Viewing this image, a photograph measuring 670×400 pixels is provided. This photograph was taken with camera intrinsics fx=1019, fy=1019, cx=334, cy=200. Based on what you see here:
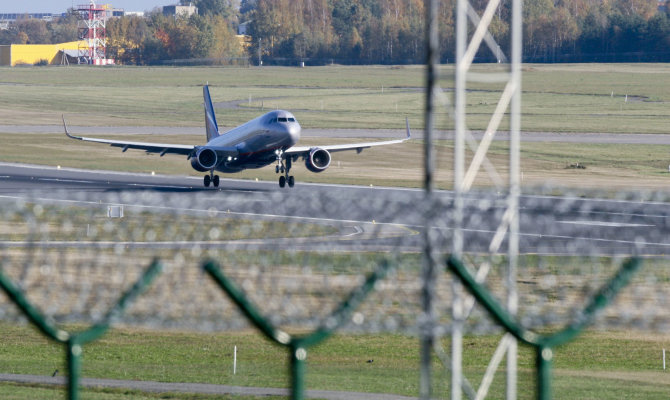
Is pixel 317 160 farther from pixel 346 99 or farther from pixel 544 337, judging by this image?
pixel 346 99

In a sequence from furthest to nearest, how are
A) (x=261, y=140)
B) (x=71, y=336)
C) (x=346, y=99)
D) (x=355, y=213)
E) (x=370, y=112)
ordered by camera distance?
(x=346, y=99), (x=370, y=112), (x=261, y=140), (x=355, y=213), (x=71, y=336)

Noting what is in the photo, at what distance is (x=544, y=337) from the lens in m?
7.23

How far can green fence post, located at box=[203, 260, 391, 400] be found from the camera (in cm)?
708

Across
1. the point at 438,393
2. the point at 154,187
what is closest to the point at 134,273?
the point at 438,393

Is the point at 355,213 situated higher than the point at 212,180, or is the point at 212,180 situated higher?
the point at 212,180

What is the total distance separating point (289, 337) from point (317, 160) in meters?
55.2

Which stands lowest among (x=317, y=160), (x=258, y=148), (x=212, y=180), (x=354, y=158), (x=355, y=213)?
(x=354, y=158)

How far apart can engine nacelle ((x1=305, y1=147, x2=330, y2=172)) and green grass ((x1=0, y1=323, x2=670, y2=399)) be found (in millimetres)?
26759

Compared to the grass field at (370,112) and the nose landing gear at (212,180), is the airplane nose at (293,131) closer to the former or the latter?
the nose landing gear at (212,180)

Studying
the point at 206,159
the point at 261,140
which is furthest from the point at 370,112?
the point at 261,140

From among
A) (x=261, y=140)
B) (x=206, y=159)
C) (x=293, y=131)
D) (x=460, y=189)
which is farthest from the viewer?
(x=206, y=159)

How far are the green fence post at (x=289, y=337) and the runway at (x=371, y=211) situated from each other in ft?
80.4

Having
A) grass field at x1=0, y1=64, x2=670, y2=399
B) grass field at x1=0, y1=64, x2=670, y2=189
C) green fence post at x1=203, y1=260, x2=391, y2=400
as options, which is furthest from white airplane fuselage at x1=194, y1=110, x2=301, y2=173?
green fence post at x1=203, y1=260, x2=391, y2=400

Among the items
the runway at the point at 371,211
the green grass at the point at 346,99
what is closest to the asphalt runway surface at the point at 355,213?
the runway at the point at 371,211
